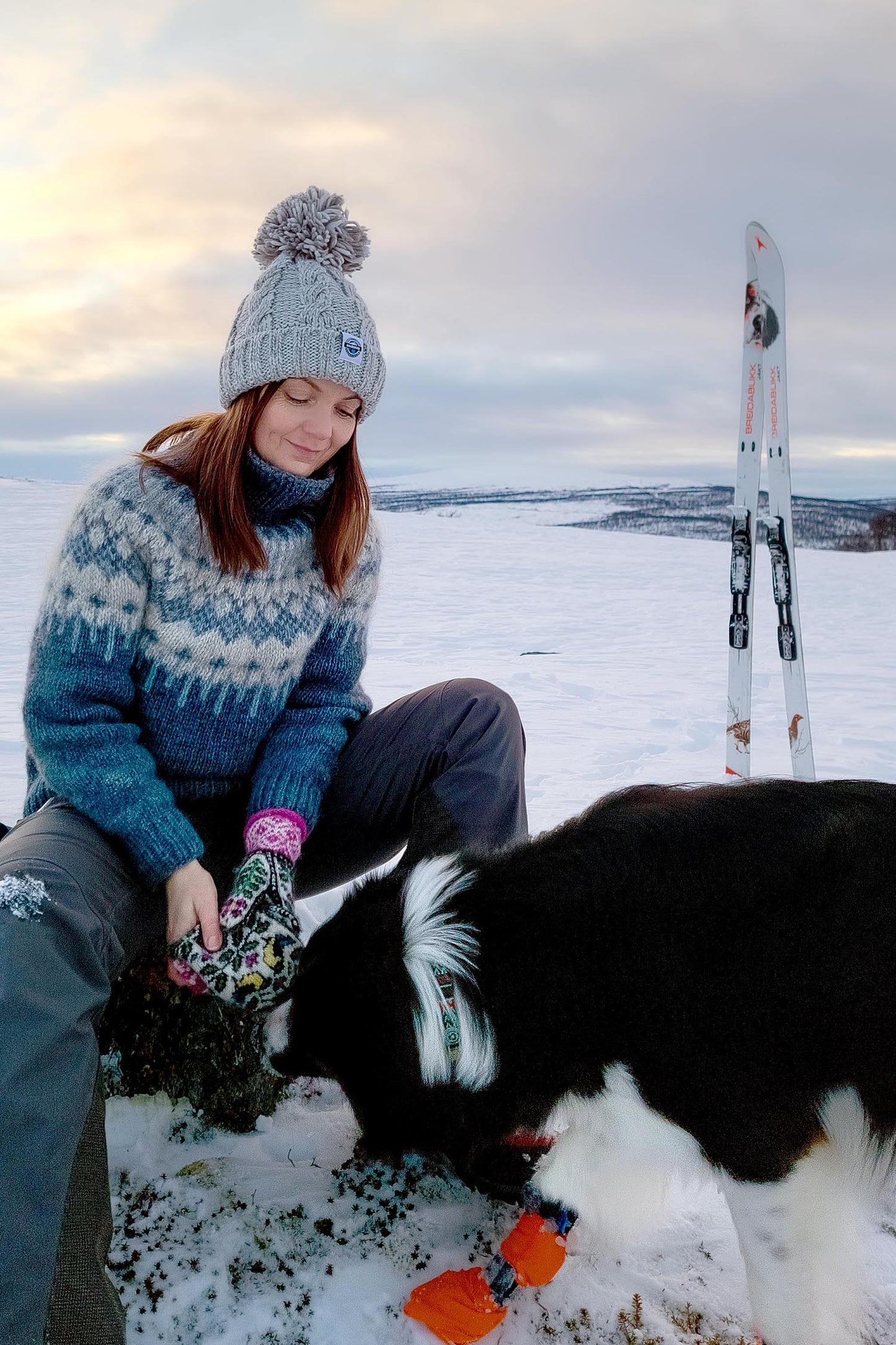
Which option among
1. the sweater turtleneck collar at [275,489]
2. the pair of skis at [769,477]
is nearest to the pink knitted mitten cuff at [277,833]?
the sweater turtleneck collar at [275,489]

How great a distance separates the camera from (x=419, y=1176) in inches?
77.4

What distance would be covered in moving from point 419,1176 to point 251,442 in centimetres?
162

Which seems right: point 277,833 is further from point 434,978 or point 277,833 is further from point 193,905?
point 434,978

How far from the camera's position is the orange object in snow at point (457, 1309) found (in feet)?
5.25

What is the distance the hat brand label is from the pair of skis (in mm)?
2853

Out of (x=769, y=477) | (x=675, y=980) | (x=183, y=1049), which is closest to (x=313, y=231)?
(x=675, y=980)

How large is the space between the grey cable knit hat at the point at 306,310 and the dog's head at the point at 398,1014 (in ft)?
3.43

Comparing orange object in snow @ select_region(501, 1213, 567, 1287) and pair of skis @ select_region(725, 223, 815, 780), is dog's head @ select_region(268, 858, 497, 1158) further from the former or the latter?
pair of skis @ select_region(725, 223, 815, 780)

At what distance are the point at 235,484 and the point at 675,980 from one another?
4.19 feet

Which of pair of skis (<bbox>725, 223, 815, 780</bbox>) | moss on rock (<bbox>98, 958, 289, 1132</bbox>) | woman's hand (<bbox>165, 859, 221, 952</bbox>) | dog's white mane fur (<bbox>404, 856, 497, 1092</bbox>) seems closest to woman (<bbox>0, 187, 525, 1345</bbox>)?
woman's hand (<bbox>165, 859, 221, 952</bbox>)

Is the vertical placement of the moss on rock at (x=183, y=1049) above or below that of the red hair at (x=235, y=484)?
below

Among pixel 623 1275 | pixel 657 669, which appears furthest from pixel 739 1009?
pixel 657 669

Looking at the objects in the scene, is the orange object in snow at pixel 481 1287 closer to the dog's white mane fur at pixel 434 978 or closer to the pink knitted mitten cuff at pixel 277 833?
the dog's white mane fur at pixel 434 978

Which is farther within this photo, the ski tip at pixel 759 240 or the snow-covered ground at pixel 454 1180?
the ski tip at pixel 759 240
